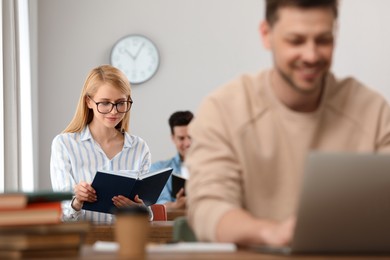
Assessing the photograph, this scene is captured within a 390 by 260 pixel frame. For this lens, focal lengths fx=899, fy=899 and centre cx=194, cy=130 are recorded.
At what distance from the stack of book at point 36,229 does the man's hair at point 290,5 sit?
718 mm

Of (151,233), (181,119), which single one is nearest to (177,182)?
(181,119)

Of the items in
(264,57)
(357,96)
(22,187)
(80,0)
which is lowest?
(22,187)

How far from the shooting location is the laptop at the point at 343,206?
5.98 feet

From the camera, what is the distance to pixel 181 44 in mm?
8391

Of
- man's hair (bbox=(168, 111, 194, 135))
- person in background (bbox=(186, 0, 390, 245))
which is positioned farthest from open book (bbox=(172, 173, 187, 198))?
person in background (bbox=(186, 0, 390, 245))

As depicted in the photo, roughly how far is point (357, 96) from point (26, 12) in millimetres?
5368

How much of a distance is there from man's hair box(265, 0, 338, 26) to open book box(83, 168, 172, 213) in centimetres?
180

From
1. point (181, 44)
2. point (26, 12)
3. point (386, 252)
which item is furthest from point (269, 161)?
point (181, 44)

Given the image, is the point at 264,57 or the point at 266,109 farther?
the point at 264,57

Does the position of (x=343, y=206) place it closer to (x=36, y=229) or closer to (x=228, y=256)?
(x=228, y=256)

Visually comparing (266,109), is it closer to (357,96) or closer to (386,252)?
(357,96)

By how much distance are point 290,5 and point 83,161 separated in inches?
101

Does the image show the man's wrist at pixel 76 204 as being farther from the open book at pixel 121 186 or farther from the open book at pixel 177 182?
the open book at pixel 177 182

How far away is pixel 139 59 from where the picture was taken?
8406 mm
